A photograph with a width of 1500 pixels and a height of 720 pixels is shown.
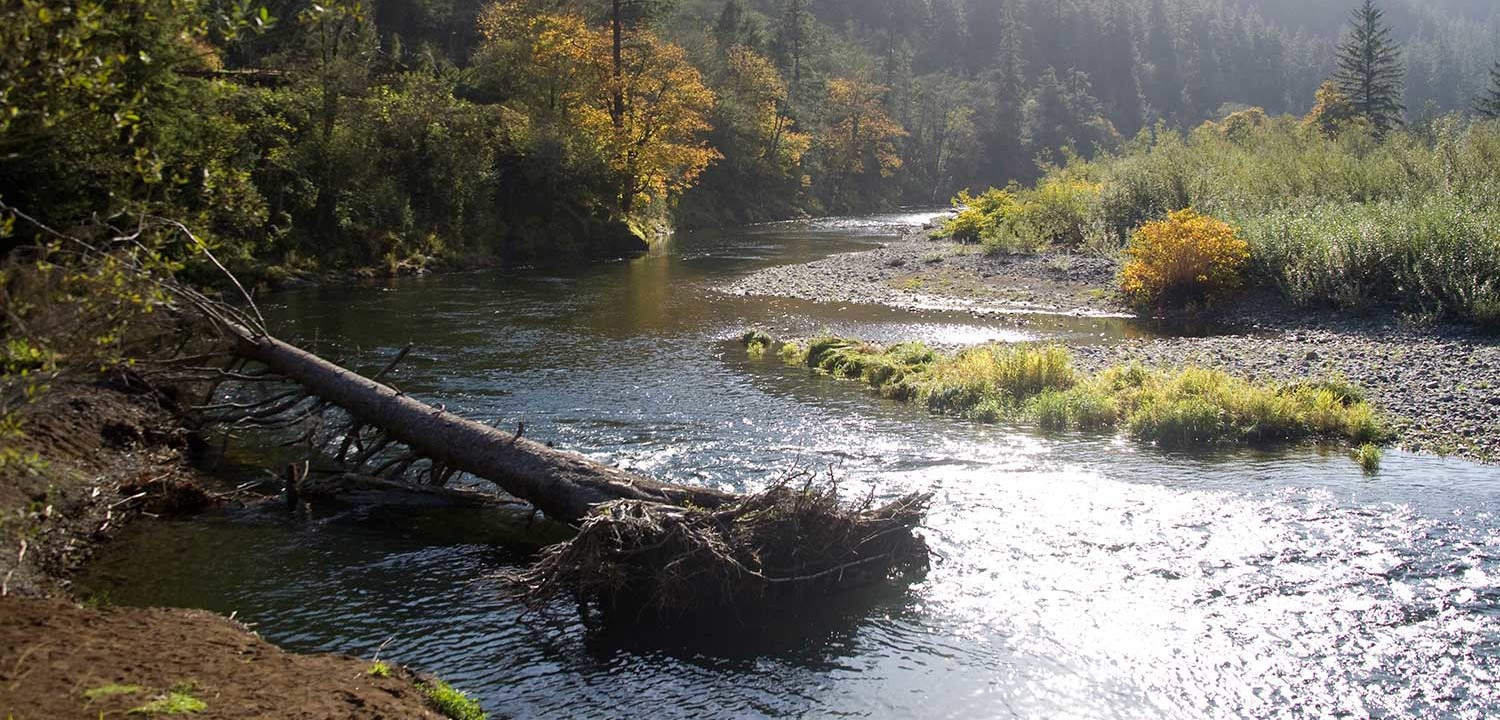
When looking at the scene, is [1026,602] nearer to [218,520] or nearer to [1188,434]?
[1188,434]

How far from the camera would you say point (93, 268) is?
6.82m

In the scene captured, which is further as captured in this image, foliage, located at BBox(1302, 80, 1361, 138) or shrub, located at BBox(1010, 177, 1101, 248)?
foliage, located at BBox(1302, 80, 1361, 138)

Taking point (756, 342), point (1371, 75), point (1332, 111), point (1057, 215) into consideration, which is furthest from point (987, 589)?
point (1371, 75)

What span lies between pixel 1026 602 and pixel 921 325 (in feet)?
55.0

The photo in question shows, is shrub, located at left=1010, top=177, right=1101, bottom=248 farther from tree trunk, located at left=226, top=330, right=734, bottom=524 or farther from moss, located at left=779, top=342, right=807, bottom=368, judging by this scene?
tree trunk, located at left=226, top=330, right=734, bottom=524

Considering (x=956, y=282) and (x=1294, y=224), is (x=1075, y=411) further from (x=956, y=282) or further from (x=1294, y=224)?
(x=956, y=282)

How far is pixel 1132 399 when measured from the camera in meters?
15.8

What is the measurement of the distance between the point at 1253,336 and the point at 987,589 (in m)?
15.6

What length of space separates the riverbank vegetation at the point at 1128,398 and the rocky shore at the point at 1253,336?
96cm

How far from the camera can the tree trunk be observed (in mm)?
9945

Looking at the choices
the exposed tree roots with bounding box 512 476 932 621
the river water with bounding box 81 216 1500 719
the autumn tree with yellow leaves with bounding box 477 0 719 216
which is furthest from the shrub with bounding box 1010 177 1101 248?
the exposed tree roots with bounding box 512 476 932 621

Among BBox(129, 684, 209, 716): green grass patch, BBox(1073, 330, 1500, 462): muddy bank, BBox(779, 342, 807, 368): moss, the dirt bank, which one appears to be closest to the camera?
BBox(129, 684, 209, 716): green grass patch

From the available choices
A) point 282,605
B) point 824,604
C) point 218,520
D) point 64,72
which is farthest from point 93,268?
point 824,604

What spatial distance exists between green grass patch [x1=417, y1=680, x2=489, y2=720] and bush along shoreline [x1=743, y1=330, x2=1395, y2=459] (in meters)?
10.7
